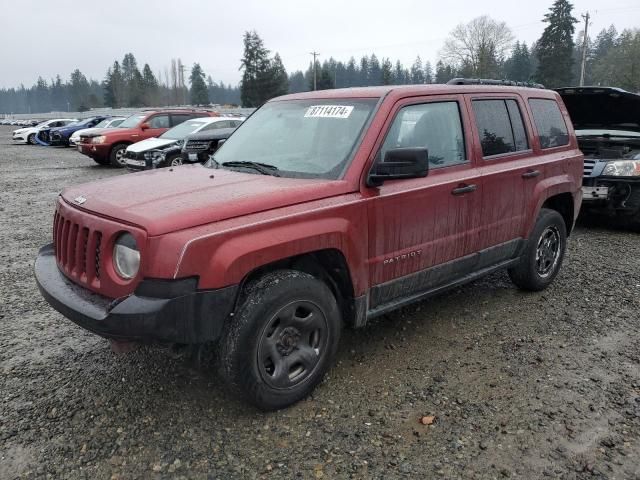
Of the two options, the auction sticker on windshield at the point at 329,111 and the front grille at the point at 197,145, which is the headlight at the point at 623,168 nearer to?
the auction sticker on windshield at the point at 329,111

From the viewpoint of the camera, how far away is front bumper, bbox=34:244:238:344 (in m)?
2.54

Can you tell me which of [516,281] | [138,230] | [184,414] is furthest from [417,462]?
[516,281]

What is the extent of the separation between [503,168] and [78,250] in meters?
3.16

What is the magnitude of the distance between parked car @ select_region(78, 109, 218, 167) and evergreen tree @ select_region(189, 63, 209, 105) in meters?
82.0

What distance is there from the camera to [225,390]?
332cm

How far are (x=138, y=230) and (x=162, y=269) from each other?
0.81ft

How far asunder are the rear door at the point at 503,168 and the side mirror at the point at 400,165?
102cm

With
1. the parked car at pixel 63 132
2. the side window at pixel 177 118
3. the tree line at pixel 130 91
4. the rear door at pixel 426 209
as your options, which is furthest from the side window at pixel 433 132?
the tree line at pixel 130 91

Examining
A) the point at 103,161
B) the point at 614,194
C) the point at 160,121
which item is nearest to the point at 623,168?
the point at 614,194

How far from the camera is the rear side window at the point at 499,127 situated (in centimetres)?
412

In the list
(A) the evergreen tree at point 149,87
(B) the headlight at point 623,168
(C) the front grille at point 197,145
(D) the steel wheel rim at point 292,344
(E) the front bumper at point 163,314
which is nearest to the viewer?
(E) the front bumper at point 163,314

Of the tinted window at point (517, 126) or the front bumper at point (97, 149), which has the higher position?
the tinted window at point (517, 126)

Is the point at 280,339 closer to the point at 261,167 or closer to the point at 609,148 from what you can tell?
the point at 261,167

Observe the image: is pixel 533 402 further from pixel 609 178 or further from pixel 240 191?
pixel 609 178
